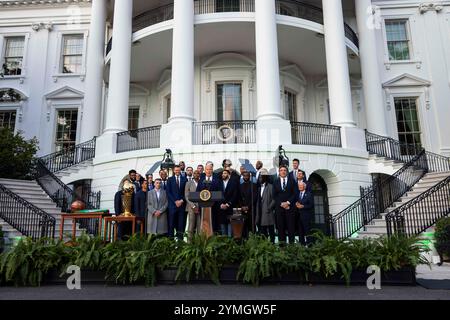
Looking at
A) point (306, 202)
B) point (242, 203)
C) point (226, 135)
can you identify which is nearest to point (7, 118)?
point (226, 135)

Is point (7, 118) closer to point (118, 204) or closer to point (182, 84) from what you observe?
point (182, 84)

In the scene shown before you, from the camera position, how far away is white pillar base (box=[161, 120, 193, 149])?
47.5 feet

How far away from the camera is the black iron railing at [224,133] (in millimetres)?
14844

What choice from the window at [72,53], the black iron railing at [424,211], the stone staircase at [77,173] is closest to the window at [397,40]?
the black iron railing at [424,211]

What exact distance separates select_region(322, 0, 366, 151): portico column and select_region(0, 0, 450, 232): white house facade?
0.17 feet

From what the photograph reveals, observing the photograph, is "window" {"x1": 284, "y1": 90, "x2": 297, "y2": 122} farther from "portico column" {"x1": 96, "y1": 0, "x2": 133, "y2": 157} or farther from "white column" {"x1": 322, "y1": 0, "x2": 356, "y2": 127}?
"portico column" {"x1": 96, "y1": 0, "x2": 133, "y2": 157}

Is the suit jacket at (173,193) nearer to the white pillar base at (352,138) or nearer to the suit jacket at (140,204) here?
the suit jacket at (140,204)

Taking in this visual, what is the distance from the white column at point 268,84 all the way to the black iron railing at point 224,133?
0.71 metres

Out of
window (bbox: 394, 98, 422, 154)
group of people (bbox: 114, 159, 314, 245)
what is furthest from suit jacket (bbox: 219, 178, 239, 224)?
window (bbox: 394, 98, 422, 154)

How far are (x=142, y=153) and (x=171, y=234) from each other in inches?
252

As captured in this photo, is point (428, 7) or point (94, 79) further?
point (428, 7)

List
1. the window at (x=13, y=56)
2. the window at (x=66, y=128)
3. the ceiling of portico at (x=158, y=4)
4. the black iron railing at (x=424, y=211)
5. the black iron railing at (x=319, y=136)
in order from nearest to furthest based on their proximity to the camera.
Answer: the black iron railing at (x=424, y=211) → the black iron railing at (x=319, y=136) → the ceiling of portico at (x=158, y=4) → the window at (x=66, y=128) → the window at (x=13, y=56)

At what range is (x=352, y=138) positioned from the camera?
50.4 feet

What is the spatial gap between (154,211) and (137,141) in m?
7.80
